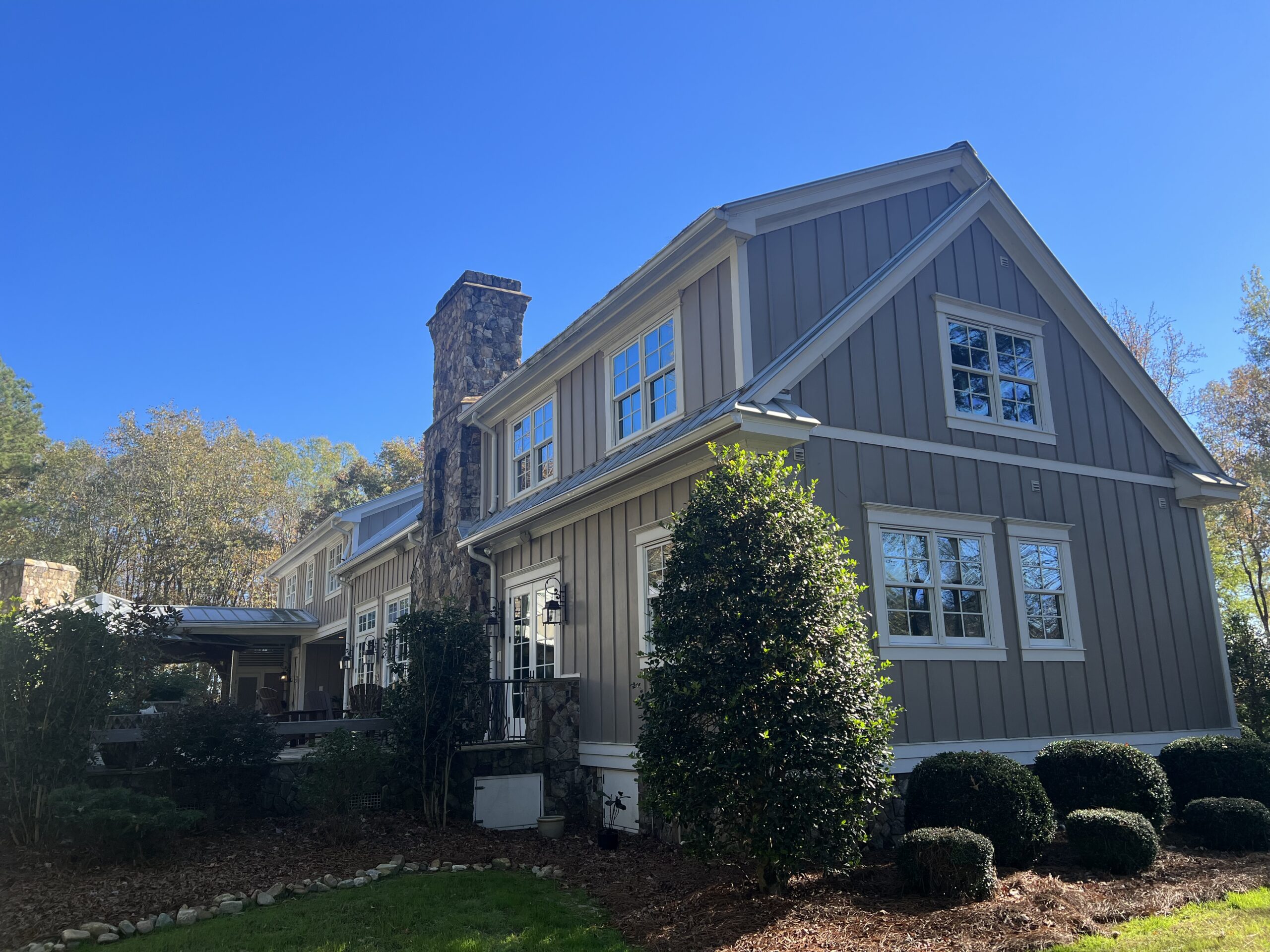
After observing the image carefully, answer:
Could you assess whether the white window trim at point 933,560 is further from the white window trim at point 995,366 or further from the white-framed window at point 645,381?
the white-framed window at point 645,381

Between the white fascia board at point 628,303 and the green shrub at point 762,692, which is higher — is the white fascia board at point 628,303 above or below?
above

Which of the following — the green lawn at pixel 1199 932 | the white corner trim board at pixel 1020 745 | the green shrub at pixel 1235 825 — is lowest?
the green lawn at pixel 1199 932

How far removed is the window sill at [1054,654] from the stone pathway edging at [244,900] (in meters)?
5.28

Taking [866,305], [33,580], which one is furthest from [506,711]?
[33,580]

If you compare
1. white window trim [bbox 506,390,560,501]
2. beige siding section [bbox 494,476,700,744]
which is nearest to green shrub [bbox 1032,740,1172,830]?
beige siding section [bbox 494,476,700,744]

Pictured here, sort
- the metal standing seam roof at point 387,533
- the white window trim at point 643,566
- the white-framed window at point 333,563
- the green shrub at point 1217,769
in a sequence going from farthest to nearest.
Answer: the white-framed window at point 333,563, the metal standing seam roof at point 387,533, the white window trim at point 643,566, the green shrub at point 1217,769

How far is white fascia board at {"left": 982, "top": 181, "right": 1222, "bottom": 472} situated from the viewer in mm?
10812

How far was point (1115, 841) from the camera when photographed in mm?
6629

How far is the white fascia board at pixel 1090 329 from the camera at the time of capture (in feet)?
35.5

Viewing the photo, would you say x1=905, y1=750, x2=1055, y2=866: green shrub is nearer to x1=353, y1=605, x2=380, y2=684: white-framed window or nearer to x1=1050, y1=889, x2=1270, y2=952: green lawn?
x1=1050, y1=889, x2=1270, y2=952: green lawn

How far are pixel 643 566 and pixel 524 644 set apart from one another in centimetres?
331

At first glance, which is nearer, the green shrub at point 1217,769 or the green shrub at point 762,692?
the green shrub at point 762,692

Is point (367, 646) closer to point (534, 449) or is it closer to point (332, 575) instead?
point (332, 575)

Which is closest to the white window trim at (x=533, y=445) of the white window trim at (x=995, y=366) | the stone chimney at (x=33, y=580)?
the white window trim at (x=995, y=366)
